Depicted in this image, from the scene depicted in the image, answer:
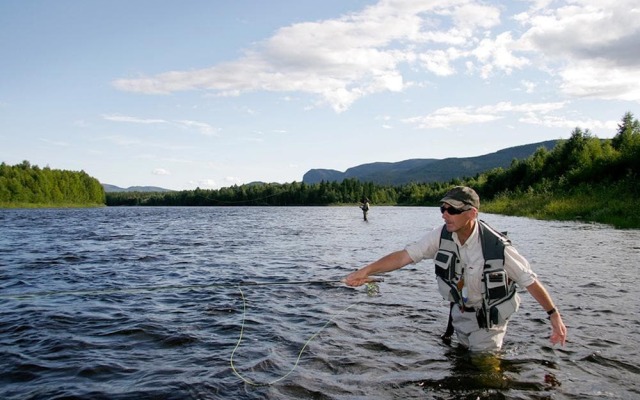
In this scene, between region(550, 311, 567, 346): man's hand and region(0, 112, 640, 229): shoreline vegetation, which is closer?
region(550, 311, 567, 346): man's hand

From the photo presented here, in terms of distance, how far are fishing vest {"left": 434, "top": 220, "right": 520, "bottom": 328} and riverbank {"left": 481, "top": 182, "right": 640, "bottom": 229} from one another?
94.6 feet

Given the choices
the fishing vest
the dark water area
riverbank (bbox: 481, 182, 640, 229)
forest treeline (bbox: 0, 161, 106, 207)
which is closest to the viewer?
the fishing vest

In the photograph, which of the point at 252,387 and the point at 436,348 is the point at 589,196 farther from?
the point at 252,387

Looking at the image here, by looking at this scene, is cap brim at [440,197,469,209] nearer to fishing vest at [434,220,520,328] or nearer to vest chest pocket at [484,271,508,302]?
fishing vest at [434,220,520,328]

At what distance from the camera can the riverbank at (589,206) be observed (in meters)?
33.1

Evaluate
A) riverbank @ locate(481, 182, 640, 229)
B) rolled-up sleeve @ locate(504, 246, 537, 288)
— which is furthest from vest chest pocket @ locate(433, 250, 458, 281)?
riverbank @ locate(481, 182, 640, 229)

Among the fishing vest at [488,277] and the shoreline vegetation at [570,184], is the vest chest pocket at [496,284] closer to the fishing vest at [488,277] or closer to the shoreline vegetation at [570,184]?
the fishing vest at [488,277]

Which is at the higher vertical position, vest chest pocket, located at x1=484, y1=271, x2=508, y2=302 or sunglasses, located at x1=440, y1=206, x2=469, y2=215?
sunglasses, located at x1=440, y1=206, x2=469, y2=215

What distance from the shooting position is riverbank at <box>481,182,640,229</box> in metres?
33.1

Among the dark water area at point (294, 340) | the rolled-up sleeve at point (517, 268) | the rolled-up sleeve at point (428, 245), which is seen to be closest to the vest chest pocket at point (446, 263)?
the rolled-up sleeve at point (428, 245)

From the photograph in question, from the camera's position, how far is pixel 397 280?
14.6 meters

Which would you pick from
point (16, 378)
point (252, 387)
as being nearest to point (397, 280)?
point (252, 387)

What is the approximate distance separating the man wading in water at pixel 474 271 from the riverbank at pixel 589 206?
28664 millimetres

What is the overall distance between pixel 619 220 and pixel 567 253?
1664 cm
